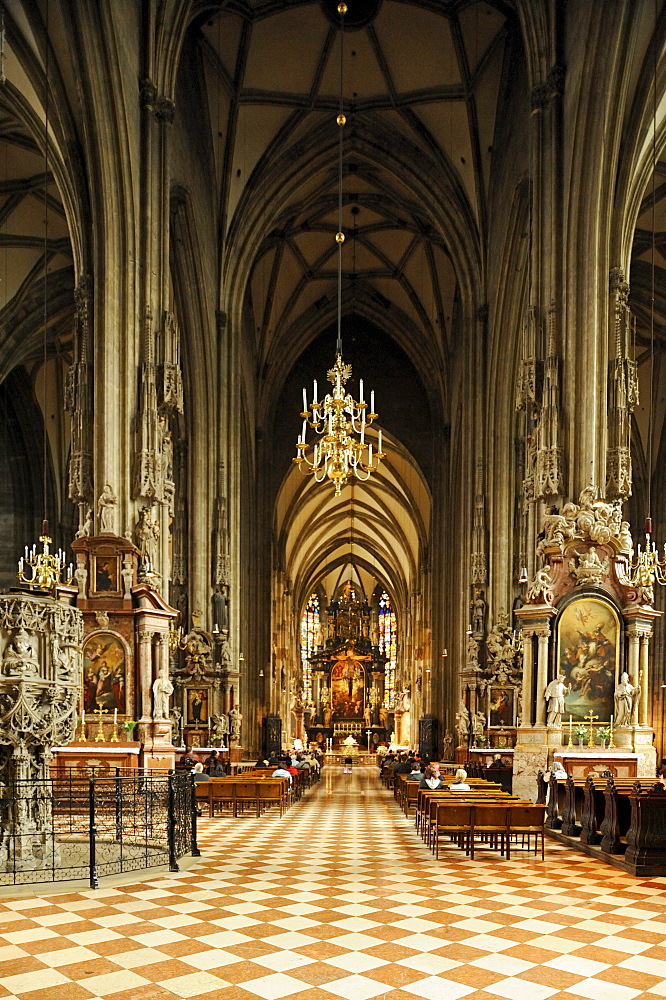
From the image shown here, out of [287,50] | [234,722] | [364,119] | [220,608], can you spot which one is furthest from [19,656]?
→ [364,119]

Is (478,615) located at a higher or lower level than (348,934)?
higher

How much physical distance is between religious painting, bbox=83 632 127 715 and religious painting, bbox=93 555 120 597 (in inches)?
31.5

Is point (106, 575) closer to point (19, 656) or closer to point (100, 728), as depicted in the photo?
point (100, 728)

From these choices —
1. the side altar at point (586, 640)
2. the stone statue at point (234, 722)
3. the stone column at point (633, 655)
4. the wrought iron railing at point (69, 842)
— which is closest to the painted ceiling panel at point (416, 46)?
the side altar at point (586, 640)

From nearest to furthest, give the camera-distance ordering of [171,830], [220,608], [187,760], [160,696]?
[171,830] < [160,696] < [187,760] < [220,608]

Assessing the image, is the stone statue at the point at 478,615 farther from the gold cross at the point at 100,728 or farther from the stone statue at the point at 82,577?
the stone statue at the point at 82,577

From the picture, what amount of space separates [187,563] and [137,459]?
978 cm

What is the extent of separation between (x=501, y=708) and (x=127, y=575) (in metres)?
12.4

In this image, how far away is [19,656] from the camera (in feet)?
31.5

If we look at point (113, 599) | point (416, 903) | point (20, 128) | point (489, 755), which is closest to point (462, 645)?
point (489, 755)

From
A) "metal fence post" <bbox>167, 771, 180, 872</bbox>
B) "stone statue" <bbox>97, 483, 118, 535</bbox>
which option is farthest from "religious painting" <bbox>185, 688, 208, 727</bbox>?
"metal fence post" <bbox>167, 771, 180, 872</bbox>

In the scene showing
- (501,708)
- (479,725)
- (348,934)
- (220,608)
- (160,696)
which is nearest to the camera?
(348,934)

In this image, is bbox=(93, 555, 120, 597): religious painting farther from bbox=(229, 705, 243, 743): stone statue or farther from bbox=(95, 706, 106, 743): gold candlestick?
bbox=(229, 705, 243, 743): stone statue

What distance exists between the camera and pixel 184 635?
26844 mm
